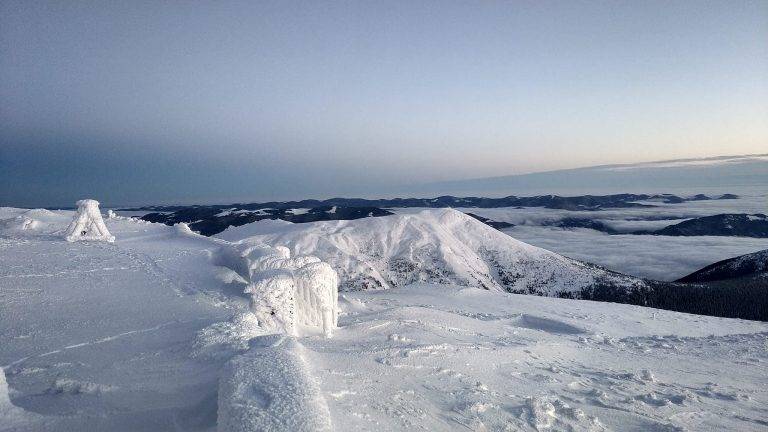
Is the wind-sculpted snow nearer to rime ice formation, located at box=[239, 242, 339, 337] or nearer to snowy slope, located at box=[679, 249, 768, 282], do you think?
rime ice formation, located at box=[239, 242, 339, 337]

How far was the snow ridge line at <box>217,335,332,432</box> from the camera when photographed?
5.29 metres

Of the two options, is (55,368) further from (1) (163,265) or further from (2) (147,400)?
(1) (163,265)

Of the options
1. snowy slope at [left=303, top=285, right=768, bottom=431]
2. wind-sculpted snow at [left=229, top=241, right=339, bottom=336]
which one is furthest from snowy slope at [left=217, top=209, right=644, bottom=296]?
wind-sculpted snow at [left=229, top=241, right=339, bottom=336]

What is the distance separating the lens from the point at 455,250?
123500mm

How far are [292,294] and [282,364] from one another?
8.86 meters

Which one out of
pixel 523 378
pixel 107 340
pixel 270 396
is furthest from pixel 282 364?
pixel 523 378

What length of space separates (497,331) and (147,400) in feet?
68.3

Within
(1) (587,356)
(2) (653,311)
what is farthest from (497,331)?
(2) (653,311)

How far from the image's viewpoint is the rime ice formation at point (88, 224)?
103 feet

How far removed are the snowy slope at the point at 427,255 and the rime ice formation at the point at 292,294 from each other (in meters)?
81.7

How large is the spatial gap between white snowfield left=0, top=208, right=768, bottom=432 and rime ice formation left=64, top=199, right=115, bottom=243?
212cm

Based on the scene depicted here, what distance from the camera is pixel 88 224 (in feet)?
106

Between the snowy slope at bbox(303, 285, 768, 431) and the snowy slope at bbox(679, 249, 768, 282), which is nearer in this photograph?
the snowy slope at bbox(303, 285, 768, 431)

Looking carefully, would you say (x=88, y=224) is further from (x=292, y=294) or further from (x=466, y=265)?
(x=466, y=265)
